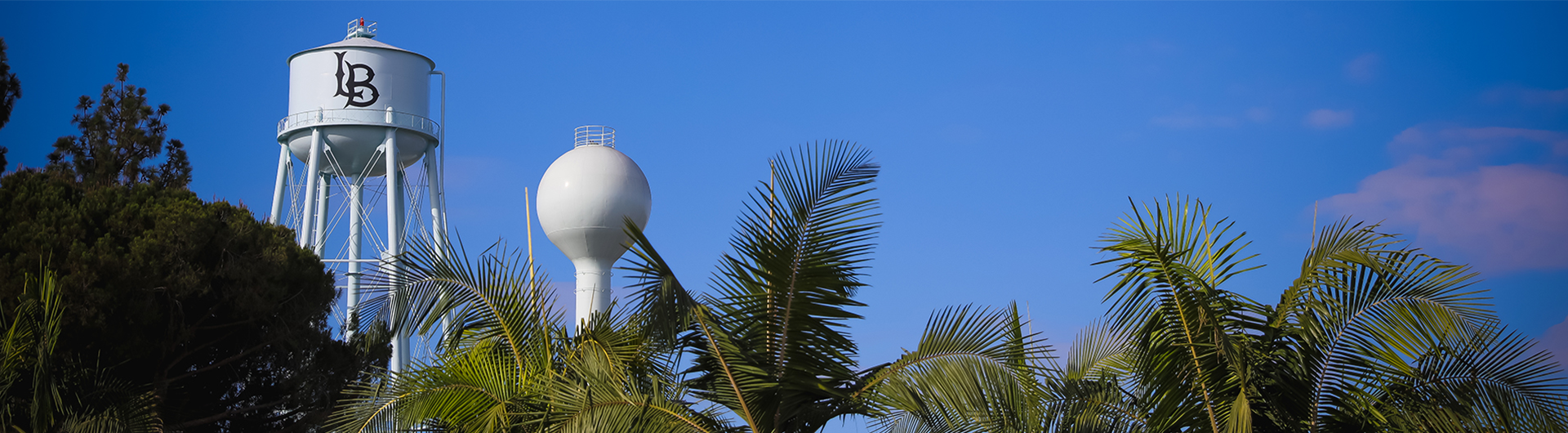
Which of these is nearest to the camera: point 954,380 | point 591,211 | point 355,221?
point 954,380

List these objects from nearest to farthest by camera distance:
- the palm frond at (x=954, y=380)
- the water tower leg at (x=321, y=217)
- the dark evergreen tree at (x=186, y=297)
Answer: the palm frond at (x=954, y=380) → the dark evergreen tree at (x=186, y=297) → the water tower leg at (x=321, y=217)

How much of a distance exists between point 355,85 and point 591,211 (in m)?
7.29

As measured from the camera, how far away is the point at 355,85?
97.8 feet

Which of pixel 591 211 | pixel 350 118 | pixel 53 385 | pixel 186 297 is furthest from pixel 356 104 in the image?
pixel 53 385

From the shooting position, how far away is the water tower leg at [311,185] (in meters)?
29.0

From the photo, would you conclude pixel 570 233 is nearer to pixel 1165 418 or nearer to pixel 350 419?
pixel 350 419

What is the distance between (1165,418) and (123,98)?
27.4m

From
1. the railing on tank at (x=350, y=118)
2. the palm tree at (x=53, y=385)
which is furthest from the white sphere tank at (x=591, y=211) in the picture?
the palm tree at (x=53, y=385)

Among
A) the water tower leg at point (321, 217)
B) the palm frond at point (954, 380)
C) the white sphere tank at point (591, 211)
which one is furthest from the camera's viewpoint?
the water tower leg at point (321, 217)

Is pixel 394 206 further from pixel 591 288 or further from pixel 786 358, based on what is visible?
pixel 786 358

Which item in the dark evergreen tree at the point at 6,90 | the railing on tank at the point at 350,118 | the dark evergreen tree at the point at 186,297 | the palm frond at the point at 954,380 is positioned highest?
the railing on tank at the point at 350,118

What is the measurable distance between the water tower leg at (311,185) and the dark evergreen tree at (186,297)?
8.49m

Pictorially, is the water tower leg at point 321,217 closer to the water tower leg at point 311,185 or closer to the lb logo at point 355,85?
the water tower leg at point 311,185

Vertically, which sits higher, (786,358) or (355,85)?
(355,85)
